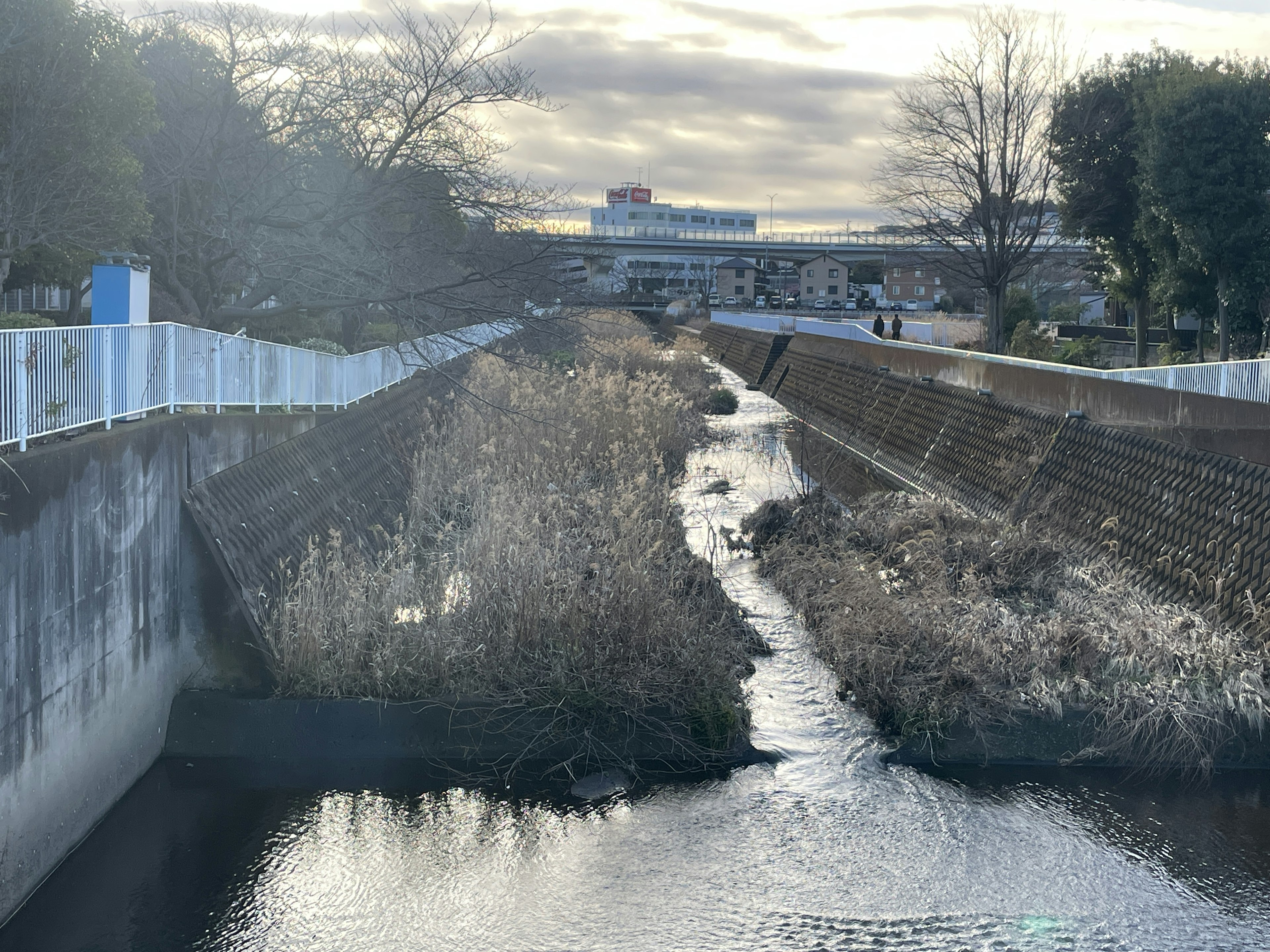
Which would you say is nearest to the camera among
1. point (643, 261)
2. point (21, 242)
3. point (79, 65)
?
point (79, 65)

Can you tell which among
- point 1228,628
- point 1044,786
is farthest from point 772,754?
point 1228,628

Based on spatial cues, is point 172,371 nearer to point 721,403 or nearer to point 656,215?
point 721,403

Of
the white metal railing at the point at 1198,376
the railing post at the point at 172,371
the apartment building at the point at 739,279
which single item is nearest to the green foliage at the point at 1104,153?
the white metal railing at the point at 1198,376

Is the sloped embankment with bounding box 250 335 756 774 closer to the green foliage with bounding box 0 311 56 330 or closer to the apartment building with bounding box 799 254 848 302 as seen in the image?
the green foliage with bounding box 0 311 56 330

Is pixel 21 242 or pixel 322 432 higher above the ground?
pixel 21 242

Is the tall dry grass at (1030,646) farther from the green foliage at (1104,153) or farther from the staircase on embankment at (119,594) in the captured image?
the green foliage at (1104,153)

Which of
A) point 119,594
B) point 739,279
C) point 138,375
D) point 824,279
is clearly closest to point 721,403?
point 138,375

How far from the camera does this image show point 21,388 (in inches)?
273

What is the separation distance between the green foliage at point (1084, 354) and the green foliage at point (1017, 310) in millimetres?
8474

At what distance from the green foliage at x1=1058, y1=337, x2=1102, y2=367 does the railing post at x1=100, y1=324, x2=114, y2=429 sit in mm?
29493

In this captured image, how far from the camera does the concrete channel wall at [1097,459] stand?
34.6ft

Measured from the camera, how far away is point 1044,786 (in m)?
8.79

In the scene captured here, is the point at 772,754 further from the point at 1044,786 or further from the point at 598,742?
the point at 1044,786

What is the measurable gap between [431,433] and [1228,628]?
1221 centimetres
